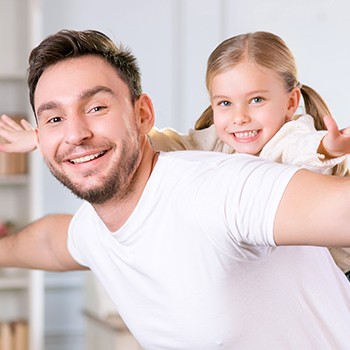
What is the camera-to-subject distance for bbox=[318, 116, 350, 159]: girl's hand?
1.46 m

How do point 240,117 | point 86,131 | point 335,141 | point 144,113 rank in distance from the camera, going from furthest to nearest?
point 240,117, point 144,113, point 86,131, point 335,141

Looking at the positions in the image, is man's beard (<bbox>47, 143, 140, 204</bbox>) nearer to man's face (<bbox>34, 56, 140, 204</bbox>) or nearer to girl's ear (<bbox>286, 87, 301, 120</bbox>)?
man's face (<bbox>34, 56, 140, 204</bbox>)

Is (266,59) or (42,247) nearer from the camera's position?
(266,59)

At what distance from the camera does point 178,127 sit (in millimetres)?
4832

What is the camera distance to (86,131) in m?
1.63

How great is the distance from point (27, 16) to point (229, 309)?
3.41 metres

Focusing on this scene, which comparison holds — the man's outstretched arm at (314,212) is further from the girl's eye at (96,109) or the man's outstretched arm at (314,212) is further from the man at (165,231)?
the girl's eye at (96,109)

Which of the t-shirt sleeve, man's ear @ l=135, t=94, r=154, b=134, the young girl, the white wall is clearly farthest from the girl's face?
the white wall

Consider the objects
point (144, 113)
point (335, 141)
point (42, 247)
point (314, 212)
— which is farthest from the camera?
point (42, 247)

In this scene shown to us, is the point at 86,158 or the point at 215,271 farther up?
the point at 86,158

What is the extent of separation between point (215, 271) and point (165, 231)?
114mm

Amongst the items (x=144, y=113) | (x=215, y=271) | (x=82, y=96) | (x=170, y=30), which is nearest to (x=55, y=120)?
(x=82, y=96)

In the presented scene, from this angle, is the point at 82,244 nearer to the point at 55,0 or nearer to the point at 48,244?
the point at 48,244

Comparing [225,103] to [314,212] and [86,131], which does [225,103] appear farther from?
[314,212]
